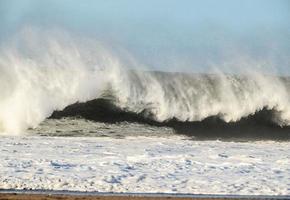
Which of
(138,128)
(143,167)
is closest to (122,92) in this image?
(138,128)

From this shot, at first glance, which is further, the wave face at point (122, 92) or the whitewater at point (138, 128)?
the wave face at point (122, 92)

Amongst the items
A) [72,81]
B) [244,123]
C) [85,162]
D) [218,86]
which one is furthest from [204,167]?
[218,86]

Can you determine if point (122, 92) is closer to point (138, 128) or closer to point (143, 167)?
point (138, 128)

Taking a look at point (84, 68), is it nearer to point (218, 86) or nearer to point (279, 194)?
point (218, 86)

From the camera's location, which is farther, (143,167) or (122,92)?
(122,92)

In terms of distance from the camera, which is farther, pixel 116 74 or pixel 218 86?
pixel 218 86

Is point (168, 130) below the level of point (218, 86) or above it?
below

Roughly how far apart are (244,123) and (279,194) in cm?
1285

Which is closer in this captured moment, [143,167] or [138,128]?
[143,167]

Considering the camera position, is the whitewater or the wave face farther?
the wave face

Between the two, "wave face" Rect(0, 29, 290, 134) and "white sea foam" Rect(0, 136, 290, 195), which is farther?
"wave face" Rect(0, 29, 290, 134)

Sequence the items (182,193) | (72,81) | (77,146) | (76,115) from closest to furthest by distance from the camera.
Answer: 1. (182,193)
2. (77,146)
3. (76,115)
4. (72,81)

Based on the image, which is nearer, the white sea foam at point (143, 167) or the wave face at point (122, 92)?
the white sea foam at point (143, 167)

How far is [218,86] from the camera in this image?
24.6 meters
